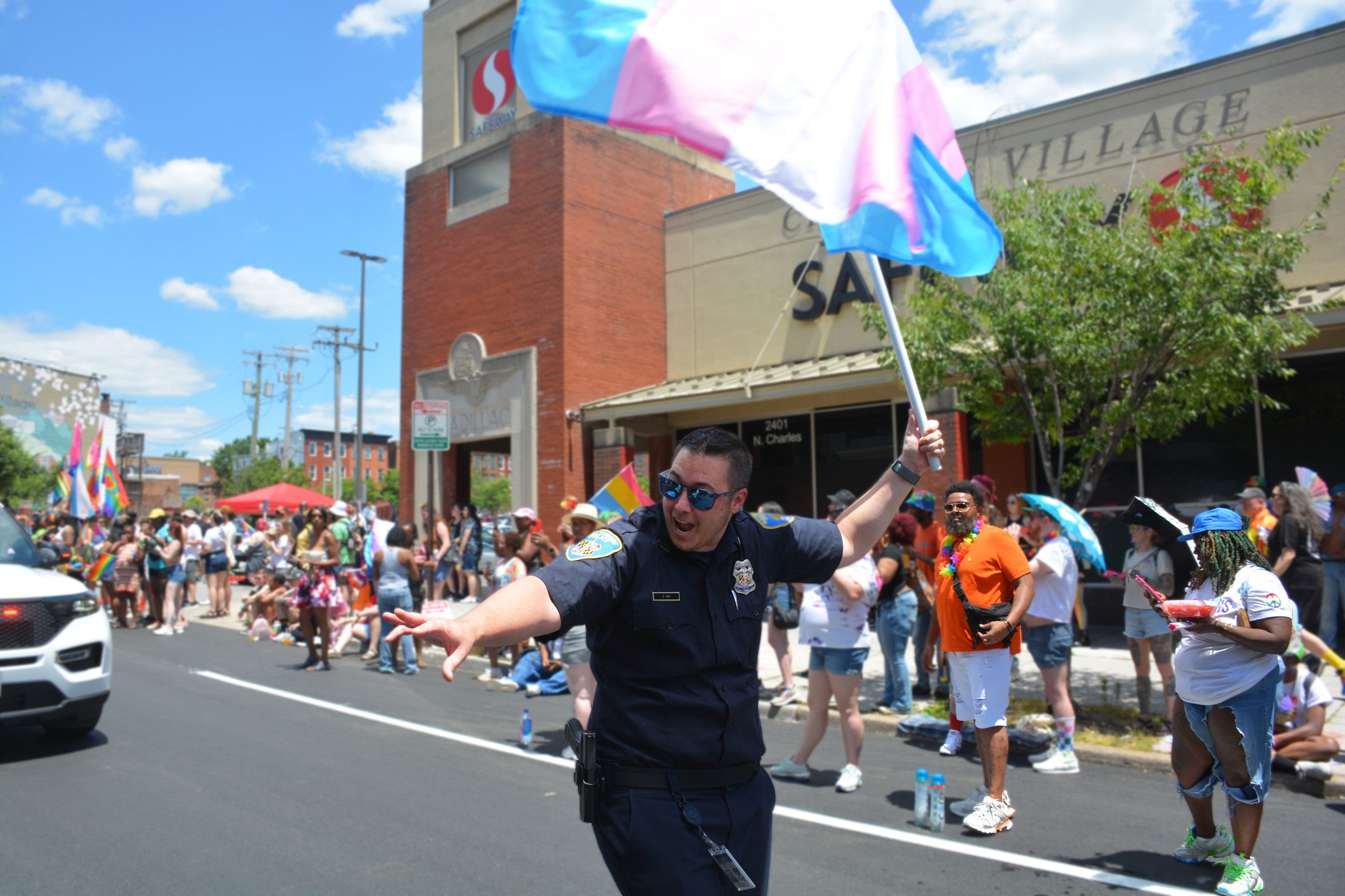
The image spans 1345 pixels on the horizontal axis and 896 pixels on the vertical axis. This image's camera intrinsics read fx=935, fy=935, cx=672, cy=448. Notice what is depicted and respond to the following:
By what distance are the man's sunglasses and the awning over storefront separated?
31.5 feet

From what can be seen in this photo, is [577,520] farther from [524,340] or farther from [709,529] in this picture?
[524,340]

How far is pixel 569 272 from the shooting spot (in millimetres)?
17922

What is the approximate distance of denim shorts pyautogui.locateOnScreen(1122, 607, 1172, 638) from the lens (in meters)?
7.32

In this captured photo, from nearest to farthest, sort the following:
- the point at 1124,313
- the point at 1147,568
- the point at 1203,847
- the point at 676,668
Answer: the point at 676,668 → the point at 1203,847 → the point at 1147,568 → the point at 1124,313

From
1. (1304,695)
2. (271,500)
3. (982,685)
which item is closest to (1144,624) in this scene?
(1304,695)

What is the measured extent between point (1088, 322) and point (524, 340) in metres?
12.6

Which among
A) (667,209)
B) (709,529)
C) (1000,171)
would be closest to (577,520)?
(709,529)

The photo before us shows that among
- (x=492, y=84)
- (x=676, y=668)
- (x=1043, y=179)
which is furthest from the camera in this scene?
(x=492, y=84)

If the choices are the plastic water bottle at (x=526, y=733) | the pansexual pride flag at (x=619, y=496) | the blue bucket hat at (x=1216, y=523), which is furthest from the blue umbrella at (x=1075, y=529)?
the plastic water bottle at (x=526, y=733)

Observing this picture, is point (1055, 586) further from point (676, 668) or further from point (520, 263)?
point (520, 263)

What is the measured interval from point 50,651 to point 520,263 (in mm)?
13139

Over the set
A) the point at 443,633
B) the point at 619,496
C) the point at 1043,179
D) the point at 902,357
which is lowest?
the point at 443,633

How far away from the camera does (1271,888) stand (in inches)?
179

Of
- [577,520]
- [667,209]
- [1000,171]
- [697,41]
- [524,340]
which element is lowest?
[577,520]
